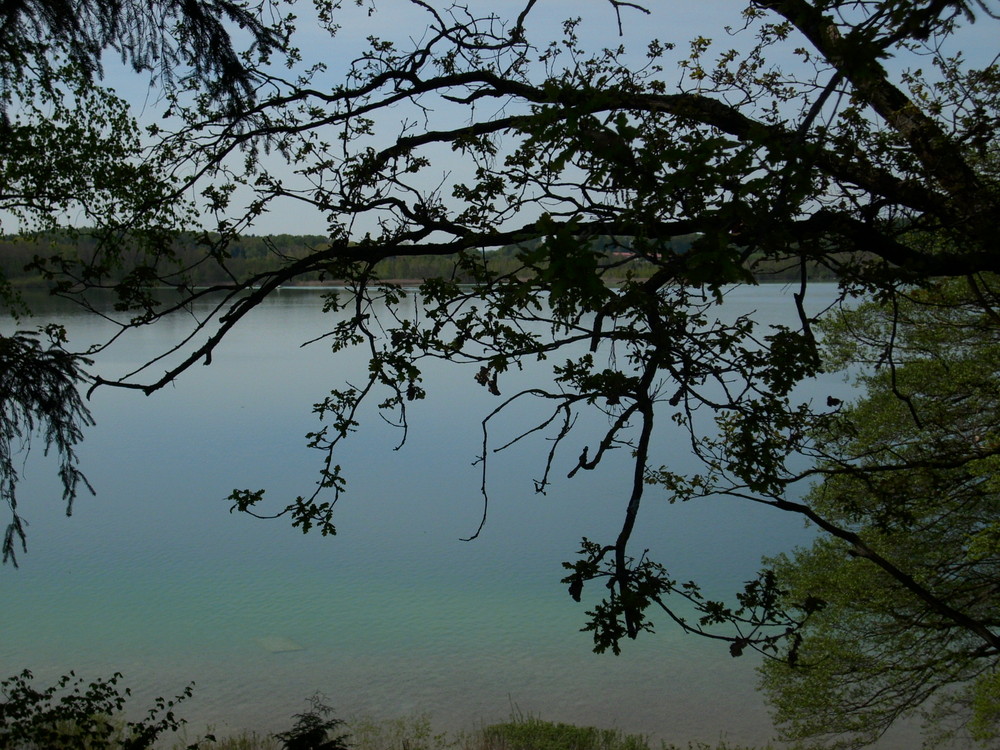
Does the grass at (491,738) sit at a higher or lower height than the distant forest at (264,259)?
lower

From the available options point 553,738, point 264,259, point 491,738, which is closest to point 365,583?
point 491,738

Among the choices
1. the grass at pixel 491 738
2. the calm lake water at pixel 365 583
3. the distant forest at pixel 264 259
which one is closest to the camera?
the distant forest at pixel 264 259

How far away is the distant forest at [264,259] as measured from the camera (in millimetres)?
3023

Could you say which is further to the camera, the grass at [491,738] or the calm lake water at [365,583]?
the calm lake water at [365,583]

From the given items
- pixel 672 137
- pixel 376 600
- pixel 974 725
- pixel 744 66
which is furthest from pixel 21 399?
pixel 376 600

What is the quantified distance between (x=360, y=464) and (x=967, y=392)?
38.3 feet

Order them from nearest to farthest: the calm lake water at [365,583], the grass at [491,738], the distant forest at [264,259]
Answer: the distant forest at [264,259] → the grass at [491,738] → the calm lake water at [365,583]

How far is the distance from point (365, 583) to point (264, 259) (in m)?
8.38

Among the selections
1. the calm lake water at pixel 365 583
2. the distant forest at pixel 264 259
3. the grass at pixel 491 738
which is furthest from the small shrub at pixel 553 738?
the distant forest at pixel 264 259

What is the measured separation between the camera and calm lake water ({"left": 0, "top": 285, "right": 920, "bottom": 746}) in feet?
34.9

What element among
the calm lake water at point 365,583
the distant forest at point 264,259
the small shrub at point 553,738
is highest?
the distant forest at point 264,259

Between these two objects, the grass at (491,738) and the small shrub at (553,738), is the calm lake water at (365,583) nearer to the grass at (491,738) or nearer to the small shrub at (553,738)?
the grass at (491,738)

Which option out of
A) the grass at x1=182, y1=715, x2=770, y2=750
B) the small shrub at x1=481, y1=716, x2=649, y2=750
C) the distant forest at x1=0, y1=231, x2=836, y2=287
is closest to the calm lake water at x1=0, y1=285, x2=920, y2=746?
the grass at x1=182, y1=715, x2=770, y2=750

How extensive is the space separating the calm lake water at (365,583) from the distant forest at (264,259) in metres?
3.63
